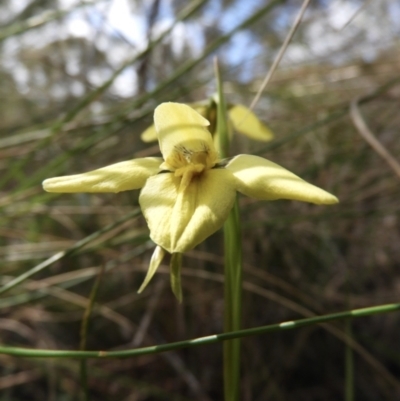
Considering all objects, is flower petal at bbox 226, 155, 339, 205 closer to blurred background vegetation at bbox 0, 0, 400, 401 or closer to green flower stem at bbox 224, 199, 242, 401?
green flower stem at bbox 224, 199, 242, 401

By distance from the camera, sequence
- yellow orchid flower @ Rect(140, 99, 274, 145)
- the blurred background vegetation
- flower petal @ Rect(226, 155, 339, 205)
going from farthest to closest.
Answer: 1. the blurred background vegetation
2. yellow orchid flower @ Rect(140, 99, 274, 145)
3. flower petal @ Rect(226, 155, 339, 205)

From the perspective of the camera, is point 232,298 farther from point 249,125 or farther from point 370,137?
point 370,137

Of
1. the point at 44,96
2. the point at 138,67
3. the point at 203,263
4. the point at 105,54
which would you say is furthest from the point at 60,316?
the point at 105,54

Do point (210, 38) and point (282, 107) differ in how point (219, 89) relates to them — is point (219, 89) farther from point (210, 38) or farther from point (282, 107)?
point (210, 38)

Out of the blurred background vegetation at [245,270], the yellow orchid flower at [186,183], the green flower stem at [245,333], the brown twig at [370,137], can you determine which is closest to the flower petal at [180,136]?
the yellow orchid flower at [186,183]

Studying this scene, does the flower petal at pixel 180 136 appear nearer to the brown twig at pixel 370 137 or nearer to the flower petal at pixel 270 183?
the flower petal at pixel 270 183

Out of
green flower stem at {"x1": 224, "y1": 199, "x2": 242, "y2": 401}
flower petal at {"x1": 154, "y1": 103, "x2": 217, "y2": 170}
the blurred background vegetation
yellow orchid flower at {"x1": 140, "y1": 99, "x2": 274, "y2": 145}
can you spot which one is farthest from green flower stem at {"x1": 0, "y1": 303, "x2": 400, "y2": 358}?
the blurred background vegetation

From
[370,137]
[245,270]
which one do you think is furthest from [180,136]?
[245,270]
